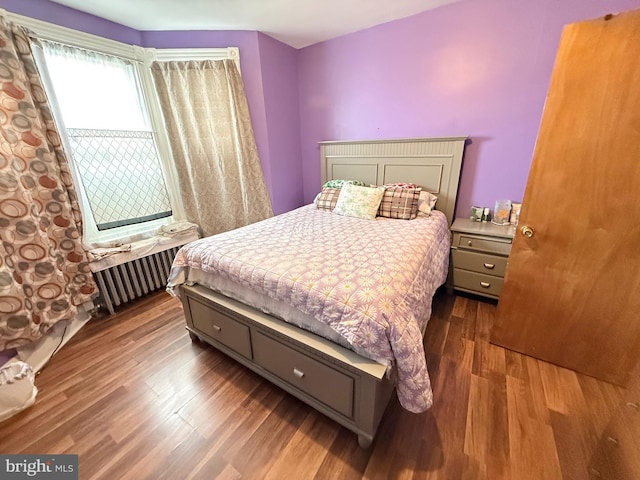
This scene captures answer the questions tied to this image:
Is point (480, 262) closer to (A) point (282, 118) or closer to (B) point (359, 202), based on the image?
(B) point (359, 202)

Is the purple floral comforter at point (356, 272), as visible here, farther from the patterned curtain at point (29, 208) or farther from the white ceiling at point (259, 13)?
the white ceiling at point (259, 13)

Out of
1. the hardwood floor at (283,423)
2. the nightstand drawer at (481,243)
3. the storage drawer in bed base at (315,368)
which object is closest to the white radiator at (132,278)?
the hardwood floor at (283,423)

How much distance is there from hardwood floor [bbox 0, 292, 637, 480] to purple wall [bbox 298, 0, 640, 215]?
5.13 feet

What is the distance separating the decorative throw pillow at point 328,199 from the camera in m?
2.63

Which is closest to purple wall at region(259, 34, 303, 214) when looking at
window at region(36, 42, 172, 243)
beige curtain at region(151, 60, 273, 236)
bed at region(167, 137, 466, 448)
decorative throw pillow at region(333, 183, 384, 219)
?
beige curtain at region(151, 60, 273, 236)

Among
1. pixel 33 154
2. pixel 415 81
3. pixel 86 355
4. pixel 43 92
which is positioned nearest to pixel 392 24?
pixel 415 81

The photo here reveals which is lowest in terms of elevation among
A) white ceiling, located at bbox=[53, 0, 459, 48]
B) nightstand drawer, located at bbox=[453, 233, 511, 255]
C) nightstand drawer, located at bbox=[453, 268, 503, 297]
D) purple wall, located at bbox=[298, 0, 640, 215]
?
nightstand drawer, located at bbox=[453, 268, 503, 297]

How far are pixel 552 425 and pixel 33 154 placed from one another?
350cm

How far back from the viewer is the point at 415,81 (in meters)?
2.45

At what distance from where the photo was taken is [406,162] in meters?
2.62

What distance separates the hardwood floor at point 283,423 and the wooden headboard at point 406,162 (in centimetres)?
144

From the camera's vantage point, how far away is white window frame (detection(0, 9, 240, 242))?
81.8 inches

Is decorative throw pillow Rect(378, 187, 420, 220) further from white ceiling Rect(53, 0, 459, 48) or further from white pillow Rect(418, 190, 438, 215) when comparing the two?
white ceiling Rect(53, 0, 459, 48)

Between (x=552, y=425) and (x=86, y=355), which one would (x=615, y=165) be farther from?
(x=86, y=355)
